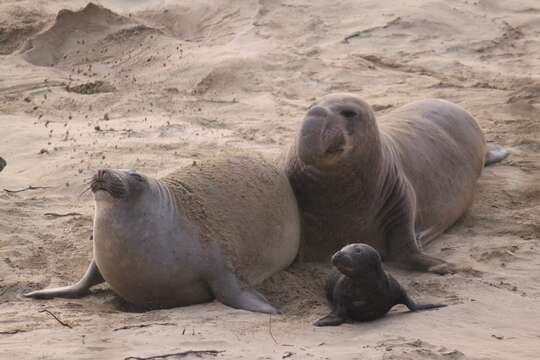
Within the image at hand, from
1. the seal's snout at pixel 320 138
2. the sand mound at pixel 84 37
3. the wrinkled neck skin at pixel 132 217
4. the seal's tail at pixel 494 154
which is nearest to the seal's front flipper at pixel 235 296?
the wrinkled neck skin at pixel 132 217

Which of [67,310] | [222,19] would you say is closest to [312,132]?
[67,310]

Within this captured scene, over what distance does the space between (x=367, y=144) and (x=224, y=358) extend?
2.09 metres

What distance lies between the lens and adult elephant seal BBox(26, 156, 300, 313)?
17.2 feet

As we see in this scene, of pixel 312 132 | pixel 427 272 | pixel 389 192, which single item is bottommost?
pixel 427 272

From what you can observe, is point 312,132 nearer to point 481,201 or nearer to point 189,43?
point 481,201

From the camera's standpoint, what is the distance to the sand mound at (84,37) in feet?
37.1

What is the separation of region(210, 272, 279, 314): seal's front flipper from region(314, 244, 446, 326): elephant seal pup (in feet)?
1.16

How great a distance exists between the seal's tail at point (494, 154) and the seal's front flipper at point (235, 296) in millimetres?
3174

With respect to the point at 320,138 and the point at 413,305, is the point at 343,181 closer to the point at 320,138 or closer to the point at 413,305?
the point at 320,138

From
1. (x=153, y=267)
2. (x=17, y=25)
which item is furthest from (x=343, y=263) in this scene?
(x=17, y=25)

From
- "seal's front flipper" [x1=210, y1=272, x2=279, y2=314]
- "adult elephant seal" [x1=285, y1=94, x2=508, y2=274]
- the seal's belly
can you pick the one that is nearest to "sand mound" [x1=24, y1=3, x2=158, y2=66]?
"adult elephant seal" [x1=285, y1=94, x2=508, y2=274]

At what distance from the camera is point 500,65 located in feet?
35.4

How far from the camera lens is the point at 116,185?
516 cm

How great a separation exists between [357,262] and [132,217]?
1139 millimetres
